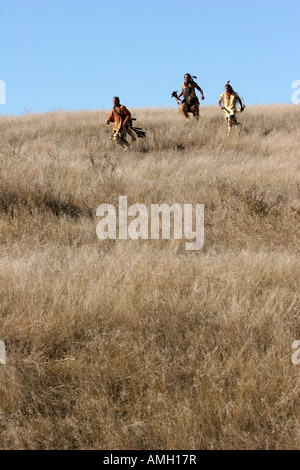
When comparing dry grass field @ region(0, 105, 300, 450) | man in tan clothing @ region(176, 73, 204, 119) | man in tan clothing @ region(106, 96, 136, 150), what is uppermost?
man in tan clothing @ region(176, 73, 204, 119)

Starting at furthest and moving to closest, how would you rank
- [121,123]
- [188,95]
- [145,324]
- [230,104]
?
[188,95] < [230,104] < [121,123] < [145,324]

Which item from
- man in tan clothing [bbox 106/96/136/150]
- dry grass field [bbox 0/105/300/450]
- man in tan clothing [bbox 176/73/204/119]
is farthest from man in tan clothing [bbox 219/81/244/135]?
dry grass field [bbox 0/105/300/450]

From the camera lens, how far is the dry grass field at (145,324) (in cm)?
279

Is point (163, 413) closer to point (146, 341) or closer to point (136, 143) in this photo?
point (146, 341)

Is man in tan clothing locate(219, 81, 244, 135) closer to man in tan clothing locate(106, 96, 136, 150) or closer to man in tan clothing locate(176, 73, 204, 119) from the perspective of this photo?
man in tan clothing locate(176, 73, 204, 119)

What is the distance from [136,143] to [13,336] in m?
10.5

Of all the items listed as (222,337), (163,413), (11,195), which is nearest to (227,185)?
(11,195)

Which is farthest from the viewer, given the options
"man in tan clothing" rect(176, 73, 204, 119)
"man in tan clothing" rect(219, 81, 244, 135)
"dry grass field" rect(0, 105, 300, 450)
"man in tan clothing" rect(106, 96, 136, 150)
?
"man in tan clothing" rect(176, 73, 204, 119)

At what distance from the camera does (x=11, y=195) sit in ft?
24.4

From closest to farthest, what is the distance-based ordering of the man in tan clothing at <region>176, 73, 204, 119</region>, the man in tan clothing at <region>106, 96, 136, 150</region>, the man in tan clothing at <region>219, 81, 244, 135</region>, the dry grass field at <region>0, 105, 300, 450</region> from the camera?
the dry grass field at <region>0, 105, 300, 450</region> < the man in tan clothing at <region>106, 96, 136, 150</region> < the man in tan clothing at <region>219, 81, 244, 135</region> < the man in tan clothing at <region>176, 73, 204, 119</region>

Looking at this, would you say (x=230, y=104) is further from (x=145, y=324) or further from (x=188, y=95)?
(x=145, y=324)

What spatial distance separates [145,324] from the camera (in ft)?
12.3

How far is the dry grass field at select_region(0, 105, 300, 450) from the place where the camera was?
110 inches

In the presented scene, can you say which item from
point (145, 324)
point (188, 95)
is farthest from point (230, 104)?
point (145, 324)
